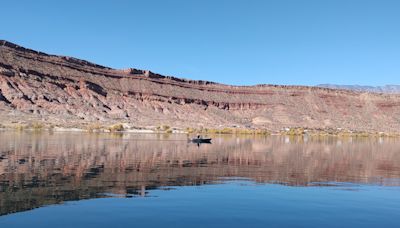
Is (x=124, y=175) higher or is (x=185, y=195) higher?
(x=124, y=175)

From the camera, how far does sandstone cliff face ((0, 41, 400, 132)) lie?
126525 mm

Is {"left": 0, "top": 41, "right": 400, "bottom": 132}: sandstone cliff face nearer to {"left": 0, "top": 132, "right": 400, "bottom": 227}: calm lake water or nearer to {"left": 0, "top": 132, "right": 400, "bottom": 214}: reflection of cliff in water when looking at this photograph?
{"left": 0, "top": 132, "right": 400, "bottom": 214}: reflection of cliff in water

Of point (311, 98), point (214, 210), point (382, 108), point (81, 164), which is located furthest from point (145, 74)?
point (214, 210)

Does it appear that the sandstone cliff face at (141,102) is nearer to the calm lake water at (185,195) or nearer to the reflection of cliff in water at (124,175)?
the reflection of cliff in water at (124,175)

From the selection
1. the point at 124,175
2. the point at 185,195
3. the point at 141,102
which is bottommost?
the point at 185,195

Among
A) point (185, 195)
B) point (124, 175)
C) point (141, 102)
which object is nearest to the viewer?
point (185, 195)

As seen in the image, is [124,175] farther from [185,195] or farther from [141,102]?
[141,102]

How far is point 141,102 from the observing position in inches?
6319

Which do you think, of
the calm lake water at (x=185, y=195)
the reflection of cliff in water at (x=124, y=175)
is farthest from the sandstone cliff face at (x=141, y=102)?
the calm lake water at (x=185, y=195)

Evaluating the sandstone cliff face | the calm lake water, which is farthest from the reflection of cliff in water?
the sandstone cliff face

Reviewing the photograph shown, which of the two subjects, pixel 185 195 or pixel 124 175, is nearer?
pixel 185 195

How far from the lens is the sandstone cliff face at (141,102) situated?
4981 inches

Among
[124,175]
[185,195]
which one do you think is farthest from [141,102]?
[185,195]

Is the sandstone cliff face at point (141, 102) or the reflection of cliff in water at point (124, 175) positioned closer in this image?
the reflection of cliff in water at point (124, 175)
